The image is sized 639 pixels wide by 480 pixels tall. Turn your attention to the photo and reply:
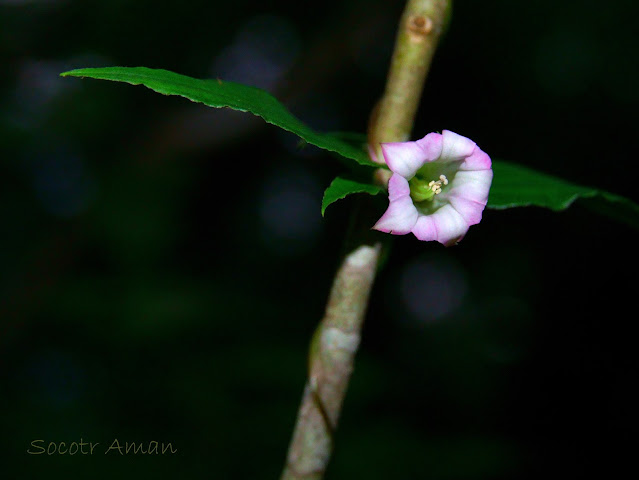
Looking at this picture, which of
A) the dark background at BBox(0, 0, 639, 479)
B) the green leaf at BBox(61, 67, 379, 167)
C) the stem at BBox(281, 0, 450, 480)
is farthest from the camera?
the dark background at BBox(0, 0, 639, 479)

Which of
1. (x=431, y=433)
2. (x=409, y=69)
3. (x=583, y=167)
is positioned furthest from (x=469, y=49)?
(x=409, y=69)

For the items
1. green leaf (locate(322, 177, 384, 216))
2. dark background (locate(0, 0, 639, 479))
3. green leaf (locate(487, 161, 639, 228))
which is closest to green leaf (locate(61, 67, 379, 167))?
green leaf (locate(322, 177, 384, 216))

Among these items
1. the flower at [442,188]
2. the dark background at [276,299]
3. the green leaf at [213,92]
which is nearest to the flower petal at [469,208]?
the flower at [442,188]

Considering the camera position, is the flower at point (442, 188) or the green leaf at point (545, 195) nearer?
the flower at point (442, 188)

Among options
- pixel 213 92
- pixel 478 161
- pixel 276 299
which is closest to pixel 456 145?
pixel 478 161

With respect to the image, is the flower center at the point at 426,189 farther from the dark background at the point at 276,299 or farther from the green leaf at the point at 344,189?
the dark background at the point at 276,299

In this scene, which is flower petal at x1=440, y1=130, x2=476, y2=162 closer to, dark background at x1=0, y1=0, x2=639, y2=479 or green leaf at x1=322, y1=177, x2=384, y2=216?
green leaf at x1=322, y1=177, x2=384, y2=216

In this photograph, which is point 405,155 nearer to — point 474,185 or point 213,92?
point 474,185
